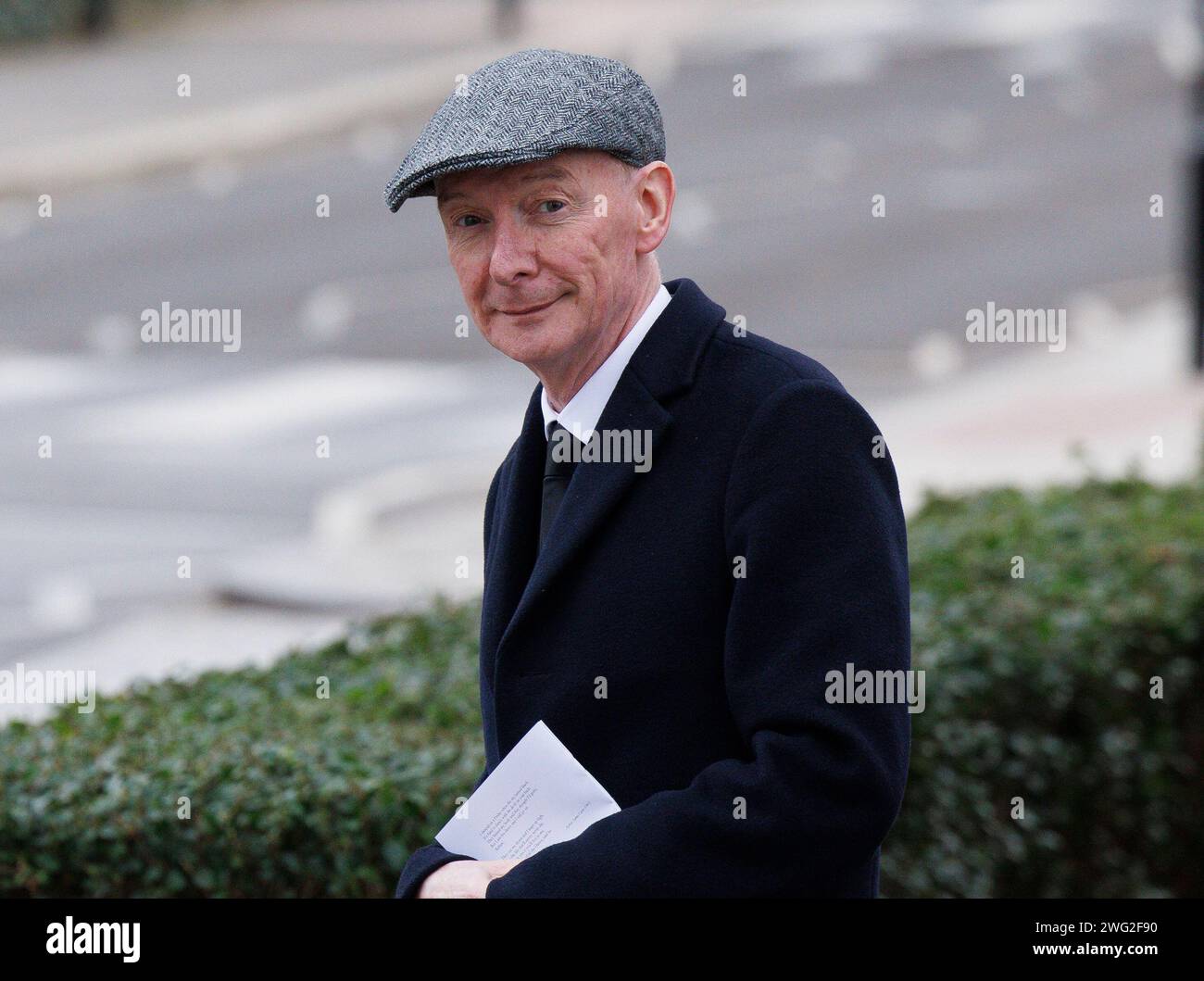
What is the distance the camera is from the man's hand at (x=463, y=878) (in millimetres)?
2626

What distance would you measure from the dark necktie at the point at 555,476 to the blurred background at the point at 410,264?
281cm

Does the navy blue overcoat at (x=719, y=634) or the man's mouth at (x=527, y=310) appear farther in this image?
the man's mouth at (x=527, y=310)

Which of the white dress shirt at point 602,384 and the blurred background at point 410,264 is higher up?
the blurred background at point 410,264

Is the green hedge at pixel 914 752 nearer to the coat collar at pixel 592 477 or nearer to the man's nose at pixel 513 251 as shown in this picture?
the coat collar at pixel 592 477

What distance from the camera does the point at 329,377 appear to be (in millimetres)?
14305

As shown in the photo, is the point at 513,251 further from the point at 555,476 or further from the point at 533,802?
the point at 533,802

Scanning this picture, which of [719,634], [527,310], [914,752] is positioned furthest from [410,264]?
[719,634]

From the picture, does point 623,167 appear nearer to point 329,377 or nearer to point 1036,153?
point 329,377

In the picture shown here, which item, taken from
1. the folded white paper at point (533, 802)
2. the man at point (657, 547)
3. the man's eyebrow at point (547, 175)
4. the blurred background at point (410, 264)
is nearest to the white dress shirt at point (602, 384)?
the man at point (657, 547)

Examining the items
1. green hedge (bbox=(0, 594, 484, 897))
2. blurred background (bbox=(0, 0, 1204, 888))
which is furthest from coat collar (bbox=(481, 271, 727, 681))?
blurred background (bbox=(0, 0, 1204, 888))

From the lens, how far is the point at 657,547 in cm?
258

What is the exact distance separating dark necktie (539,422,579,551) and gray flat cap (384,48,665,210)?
0.43 m

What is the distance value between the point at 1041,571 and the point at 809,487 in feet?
11.5

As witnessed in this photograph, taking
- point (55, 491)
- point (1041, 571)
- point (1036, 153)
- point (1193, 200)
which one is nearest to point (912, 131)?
point (1036, 153)
